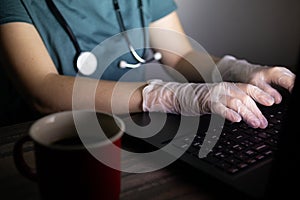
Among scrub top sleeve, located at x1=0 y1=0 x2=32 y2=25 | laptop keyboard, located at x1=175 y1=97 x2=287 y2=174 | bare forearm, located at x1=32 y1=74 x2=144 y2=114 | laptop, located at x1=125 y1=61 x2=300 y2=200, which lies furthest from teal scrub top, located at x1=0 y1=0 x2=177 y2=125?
laptop keyboard, located at x1=175 y1=97 x2=287 y2=174

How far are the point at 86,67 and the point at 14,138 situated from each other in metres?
0.41

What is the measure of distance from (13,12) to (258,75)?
65 centimetres

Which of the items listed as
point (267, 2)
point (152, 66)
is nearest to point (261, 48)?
point (267, 2)

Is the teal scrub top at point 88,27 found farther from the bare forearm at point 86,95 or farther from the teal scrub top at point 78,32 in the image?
the bare forearm at point 86,95

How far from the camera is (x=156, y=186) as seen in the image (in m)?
0.50

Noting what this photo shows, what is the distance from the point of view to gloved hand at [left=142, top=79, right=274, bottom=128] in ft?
2.15

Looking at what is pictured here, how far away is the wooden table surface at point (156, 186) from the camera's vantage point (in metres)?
0.48

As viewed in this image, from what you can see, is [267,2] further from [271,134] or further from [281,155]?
[281,155]

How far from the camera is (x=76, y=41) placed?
1009 mm

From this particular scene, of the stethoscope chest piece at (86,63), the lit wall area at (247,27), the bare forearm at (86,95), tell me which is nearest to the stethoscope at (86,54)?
the stethoscope chest piece at (86,63)

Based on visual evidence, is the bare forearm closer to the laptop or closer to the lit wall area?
the laptop

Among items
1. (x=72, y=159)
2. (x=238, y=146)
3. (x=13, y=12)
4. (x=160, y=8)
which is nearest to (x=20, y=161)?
(x=72, y=159)

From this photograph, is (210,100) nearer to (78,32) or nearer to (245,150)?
(245,150)

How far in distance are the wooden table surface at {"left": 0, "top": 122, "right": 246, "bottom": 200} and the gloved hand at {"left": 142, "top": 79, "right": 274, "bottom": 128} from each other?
0.59 feet
